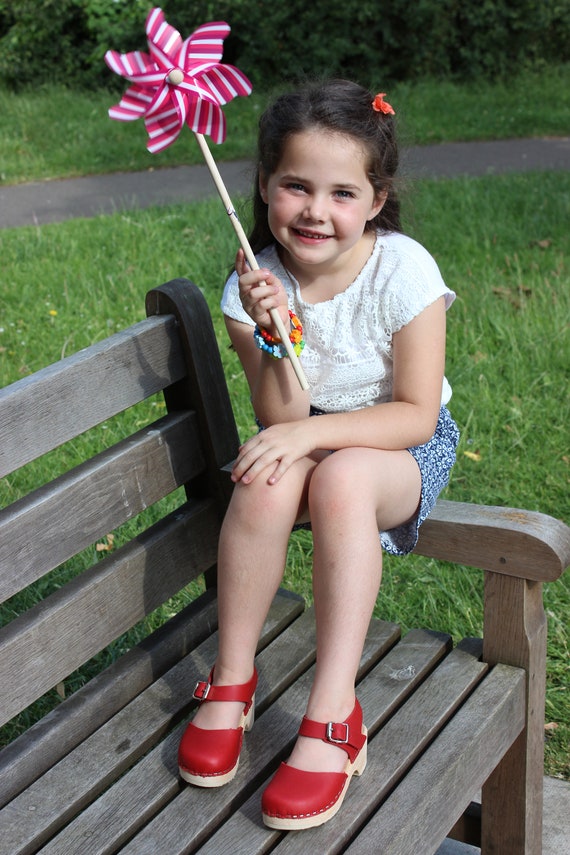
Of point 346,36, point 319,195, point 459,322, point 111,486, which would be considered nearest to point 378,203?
point 319,195

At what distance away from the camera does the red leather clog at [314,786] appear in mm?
1635

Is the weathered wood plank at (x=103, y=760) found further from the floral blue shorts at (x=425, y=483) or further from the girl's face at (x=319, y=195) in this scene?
the girl's face at (x=319, y=195)

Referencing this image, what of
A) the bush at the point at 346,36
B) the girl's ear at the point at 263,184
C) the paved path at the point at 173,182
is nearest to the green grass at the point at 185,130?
the paved path at the point at 173,182

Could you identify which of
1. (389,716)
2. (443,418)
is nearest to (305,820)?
(389,716)

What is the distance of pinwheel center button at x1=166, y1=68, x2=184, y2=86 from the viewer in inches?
67.2

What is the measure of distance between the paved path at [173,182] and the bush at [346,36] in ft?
10.1

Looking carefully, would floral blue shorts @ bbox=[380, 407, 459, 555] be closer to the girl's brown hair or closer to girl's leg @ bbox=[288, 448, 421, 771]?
girl's leg @ bbox=[288, 448, 421, 771]

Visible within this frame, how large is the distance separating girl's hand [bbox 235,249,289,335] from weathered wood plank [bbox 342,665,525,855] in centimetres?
77

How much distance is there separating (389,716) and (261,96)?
9.35m

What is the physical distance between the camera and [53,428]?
5.85 ft

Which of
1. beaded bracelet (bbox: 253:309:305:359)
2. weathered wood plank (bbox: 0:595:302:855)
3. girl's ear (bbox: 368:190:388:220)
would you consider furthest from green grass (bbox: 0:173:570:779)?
weathered wood plank (bbox: 0:595:302:855)

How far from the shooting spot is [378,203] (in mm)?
2102

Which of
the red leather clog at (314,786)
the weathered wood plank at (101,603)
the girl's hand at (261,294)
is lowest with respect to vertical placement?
the red leather clog at (314,786)

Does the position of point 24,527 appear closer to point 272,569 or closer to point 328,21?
point 272,569
